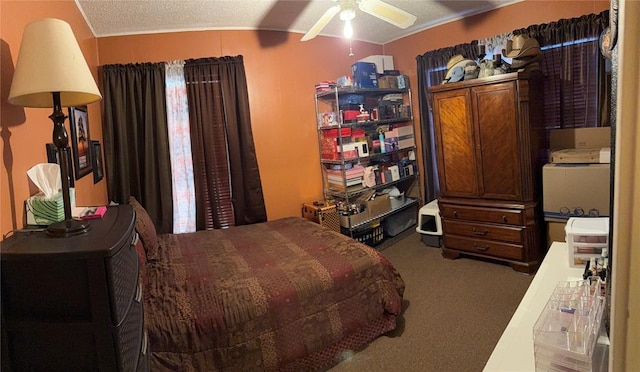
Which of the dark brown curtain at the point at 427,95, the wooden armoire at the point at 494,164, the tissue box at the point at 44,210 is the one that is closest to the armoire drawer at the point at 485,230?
the wooden armoire at the point at 494,164

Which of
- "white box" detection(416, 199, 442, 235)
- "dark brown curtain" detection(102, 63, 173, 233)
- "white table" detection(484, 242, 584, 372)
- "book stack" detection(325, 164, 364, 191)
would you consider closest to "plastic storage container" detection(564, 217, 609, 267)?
"white table" detection(484, 242, 584, 372)

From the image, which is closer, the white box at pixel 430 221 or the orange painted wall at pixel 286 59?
the orange painted wall at pixel 286 59

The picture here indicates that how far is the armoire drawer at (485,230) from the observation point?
3312 mm

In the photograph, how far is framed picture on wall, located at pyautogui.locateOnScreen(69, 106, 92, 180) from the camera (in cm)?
230

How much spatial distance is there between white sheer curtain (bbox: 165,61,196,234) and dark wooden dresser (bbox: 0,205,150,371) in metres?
2.65

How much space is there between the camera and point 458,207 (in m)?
3.66

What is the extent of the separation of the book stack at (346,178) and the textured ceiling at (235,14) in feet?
4.94

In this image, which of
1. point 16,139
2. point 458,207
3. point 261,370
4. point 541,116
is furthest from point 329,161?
point 16,139

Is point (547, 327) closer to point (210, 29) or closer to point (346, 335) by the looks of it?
point (346, 335)

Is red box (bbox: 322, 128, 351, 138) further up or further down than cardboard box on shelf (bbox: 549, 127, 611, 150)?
further up

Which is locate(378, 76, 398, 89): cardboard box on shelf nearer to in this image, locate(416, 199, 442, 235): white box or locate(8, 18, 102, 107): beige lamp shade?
locate(416, 199, 442, 235): white box

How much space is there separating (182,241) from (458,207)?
2517 millimetres

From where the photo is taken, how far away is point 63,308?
105 centimetres

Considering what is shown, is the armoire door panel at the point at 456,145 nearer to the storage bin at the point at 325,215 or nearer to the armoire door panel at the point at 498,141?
the armoire door panel at the point at 498,141
